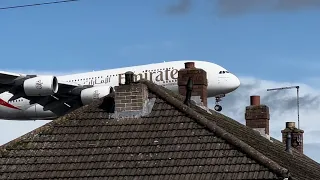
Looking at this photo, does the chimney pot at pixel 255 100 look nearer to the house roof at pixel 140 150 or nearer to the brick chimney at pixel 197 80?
the brick chimney at pixel 197 80

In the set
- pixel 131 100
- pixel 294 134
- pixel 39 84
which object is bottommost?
pixel 294 134

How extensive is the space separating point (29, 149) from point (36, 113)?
51313 millimetres

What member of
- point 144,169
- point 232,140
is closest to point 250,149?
point 232,140

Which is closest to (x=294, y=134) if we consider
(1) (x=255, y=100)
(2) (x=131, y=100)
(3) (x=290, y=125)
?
(3) (x=290, y=125)

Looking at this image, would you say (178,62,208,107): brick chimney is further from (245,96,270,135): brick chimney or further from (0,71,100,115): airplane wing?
(0,71,100,115): airplane wing

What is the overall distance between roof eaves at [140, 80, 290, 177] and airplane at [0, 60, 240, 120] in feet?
113

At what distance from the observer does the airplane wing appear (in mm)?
59281

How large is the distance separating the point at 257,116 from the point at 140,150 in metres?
11.6

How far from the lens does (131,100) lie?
23297 millimetres

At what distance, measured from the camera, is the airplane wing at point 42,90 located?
194 feet

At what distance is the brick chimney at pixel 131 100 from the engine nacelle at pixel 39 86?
35.9m

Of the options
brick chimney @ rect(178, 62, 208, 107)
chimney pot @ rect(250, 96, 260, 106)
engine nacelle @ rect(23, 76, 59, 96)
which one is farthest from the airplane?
brick chimney @ rect(178, 62, 208, 107)

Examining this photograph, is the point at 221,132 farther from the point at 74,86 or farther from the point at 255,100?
the point at 74,86

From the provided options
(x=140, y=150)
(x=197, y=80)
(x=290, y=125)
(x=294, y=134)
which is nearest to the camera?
(x=140, y=150)
